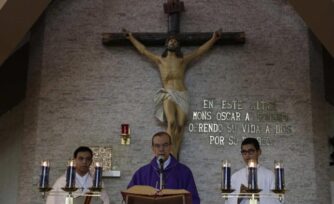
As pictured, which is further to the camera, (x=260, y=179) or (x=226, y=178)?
(x=260, y=179)

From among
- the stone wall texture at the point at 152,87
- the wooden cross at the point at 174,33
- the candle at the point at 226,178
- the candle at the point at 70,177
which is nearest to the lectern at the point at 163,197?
the candle at the point at 226,178

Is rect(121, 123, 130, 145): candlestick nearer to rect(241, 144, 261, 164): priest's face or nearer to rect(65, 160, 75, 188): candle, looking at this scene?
rect(241, 144, 261, 164): priest's face

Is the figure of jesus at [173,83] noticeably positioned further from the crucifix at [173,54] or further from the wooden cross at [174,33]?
the wooden cross at [174,33]

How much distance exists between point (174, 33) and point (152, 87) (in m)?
0.75

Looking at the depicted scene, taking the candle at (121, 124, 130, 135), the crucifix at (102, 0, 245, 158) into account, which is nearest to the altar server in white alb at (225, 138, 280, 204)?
the crucifix at (102, 0, 245, 158)

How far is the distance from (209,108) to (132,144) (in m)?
1.09

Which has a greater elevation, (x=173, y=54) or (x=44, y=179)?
(x=173, y=54)

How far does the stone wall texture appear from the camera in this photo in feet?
23.4

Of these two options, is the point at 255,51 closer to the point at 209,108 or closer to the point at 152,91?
the point at 209,108

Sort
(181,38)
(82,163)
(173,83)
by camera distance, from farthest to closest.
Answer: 1. (181,38)
2. (173,83)
3. (82,163)

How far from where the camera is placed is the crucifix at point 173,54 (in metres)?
6.99

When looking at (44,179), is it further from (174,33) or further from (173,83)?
(174,33)

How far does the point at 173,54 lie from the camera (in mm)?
7156

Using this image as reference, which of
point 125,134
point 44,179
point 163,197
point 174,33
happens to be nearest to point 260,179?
point 163,197
